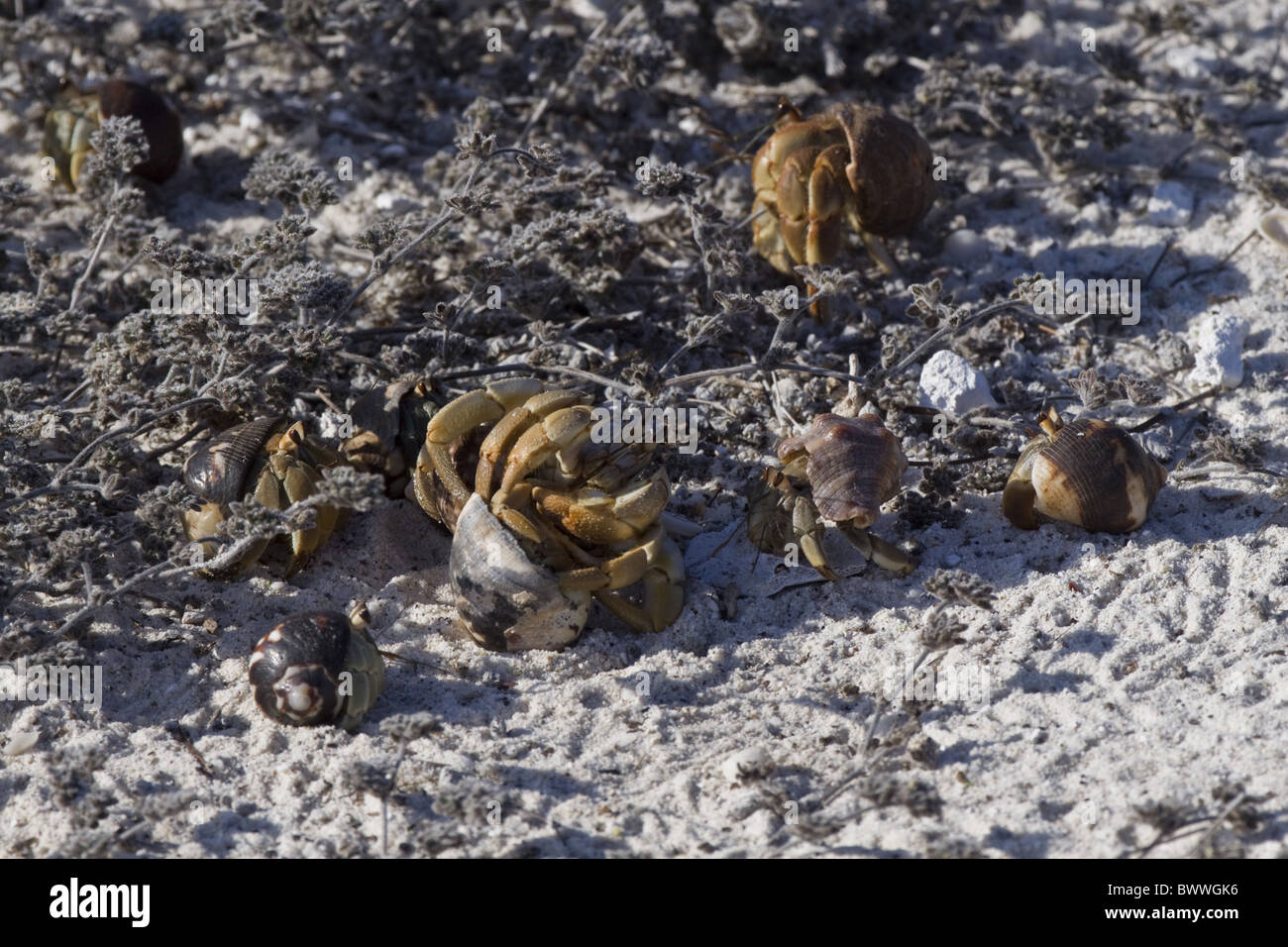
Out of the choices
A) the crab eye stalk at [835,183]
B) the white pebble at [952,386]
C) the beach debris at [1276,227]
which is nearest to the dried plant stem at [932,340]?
the white pebble at [952,386]

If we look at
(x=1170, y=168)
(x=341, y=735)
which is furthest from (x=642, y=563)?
(x=1170, y=168)

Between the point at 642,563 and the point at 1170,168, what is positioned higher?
the point at 1170,168

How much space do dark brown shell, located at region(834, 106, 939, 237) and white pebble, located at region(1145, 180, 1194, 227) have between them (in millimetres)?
1043

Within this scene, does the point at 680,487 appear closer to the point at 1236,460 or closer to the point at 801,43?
the point at 1236,460

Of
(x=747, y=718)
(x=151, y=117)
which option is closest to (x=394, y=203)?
(x=151, y=117)

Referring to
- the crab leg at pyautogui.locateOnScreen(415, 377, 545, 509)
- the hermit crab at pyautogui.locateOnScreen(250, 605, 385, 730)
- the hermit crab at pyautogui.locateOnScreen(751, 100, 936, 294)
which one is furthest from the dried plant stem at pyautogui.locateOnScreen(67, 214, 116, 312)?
the hermit crab at pyautogui.locateOnScreen(751, 100, 936, 294)

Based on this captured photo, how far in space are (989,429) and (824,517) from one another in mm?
997

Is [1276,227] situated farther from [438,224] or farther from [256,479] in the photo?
[256,479]

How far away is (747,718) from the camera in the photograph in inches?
161

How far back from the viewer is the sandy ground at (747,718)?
3691 millimetres

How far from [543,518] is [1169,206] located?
3.32 metres

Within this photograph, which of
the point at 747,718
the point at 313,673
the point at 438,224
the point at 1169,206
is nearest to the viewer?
the point at 313,673

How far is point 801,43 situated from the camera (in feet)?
21.0

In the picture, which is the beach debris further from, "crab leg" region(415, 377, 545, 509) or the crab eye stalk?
"crab leg" region(415, 377, 545, 509)
